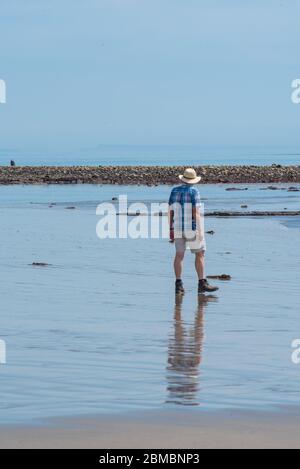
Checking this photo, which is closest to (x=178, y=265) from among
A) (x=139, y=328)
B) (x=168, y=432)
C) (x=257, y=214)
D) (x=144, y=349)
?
(x=139, y=328)

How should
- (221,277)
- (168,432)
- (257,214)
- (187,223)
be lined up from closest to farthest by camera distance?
(168,432) → (187,223) → (221,277) → (257,214)

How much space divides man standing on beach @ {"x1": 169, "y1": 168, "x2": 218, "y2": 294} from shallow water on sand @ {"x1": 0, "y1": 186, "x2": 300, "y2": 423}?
0.28 m

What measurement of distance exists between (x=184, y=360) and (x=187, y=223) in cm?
501

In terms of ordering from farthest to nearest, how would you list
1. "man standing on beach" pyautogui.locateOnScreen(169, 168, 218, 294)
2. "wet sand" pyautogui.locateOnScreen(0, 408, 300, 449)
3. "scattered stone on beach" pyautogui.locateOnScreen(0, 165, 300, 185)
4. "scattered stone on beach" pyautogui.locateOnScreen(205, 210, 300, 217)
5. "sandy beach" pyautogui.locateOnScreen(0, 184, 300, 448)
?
"scattered stone on beach" pyautogui.locateOnScreen(0, 165, 300, 185)
"scattered stone on beach" pyautogui.locateOnScreen(205, 210, 300, 217)
"man standing on beach" pyautogui.locateOnScreen(169, 168, 218, 294)
"sandy beach" pyautogui.locateOnScreen(0, 184, 300, 448)
"wet sand" pyautogui.locateOnScreen(0, 408, 300, 449)

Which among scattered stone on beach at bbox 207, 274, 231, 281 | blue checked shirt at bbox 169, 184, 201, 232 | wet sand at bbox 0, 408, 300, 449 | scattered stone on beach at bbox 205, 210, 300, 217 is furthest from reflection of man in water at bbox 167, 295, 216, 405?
scattered stone on beach at bbox 205, 210, 300, 217

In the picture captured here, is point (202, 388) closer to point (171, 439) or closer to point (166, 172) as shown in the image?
point (171, 439)

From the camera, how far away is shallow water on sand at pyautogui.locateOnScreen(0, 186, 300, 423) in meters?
8.45

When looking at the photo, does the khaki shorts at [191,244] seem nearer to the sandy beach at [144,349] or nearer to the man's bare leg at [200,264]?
the man's bare leg at [200,264]

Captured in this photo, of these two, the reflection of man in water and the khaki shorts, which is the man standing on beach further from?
the reflection of man in water

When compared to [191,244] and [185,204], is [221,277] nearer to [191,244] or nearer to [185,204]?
[191,244]

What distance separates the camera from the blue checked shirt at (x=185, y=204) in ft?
47.8

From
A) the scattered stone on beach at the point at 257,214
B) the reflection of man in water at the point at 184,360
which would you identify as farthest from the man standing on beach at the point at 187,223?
the scattered stone on beach at the point at 257,214

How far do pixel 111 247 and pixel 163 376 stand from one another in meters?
11.8

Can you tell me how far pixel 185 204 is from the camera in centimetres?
1458
